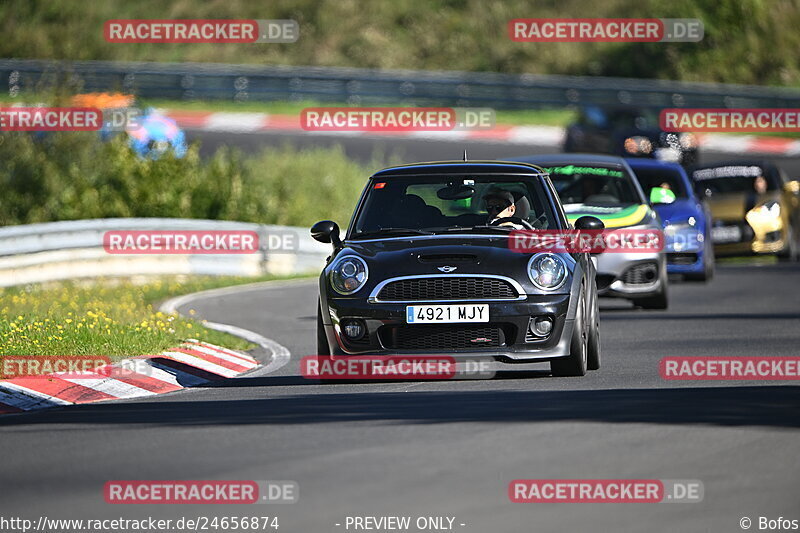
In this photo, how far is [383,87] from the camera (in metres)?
43.5

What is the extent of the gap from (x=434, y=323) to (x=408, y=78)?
32530mm

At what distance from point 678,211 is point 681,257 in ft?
2.56

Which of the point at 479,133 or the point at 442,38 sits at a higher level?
the point at 442,38

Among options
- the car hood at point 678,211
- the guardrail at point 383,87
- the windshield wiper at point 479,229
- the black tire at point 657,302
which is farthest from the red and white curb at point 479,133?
the windshield wiper at point 479,229

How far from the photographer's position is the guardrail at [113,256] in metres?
20.5

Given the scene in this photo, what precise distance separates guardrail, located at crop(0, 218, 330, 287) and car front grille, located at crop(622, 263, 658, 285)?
7.05 meters

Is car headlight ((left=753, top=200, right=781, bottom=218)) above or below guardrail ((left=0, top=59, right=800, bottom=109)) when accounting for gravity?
below
